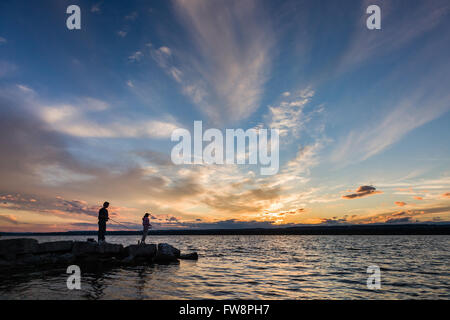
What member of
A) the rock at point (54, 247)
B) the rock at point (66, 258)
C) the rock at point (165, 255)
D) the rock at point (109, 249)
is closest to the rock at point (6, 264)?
the rock at point (54, 247)

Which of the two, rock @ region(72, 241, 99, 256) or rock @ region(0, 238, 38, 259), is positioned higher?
rock @ region(0, 238, 38, 259)

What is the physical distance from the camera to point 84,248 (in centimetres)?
2128

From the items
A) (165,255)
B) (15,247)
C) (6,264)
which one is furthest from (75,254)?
(165,255)

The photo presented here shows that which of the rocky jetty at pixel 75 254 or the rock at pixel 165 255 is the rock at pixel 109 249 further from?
the rock at pixel 165 255

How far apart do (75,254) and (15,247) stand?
4.20 metres

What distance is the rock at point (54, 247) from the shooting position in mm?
19655

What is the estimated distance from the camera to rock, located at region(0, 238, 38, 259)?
17.4 meters

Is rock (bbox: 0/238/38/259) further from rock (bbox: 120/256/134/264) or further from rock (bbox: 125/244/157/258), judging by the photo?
rock (bbox: 125/244/157/258)

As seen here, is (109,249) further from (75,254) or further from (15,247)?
(15,247)

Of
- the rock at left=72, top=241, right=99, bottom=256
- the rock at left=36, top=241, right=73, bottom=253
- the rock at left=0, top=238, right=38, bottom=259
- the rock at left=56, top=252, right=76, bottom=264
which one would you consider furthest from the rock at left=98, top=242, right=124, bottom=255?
the rock at left=0, top=238, right=38, bottom=259

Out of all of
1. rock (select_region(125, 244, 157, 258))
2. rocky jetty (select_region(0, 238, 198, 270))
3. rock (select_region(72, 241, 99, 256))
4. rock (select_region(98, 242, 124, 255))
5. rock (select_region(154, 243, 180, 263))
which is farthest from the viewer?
rock (select_region(154, 243, 180, 263))
